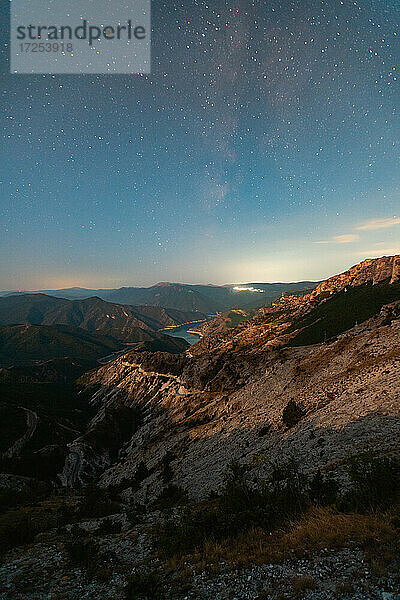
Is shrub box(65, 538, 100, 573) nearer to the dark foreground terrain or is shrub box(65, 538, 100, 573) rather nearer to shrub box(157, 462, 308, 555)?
the dark foreground terrain

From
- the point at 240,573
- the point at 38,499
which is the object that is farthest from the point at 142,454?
the point at 240,573

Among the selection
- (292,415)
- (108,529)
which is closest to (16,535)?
(108,529)

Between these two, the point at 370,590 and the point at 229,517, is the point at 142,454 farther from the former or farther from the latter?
the point at 370,590

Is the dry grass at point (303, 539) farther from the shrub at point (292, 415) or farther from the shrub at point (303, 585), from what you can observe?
the shrub at point (292, 415)

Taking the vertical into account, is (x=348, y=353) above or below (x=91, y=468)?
above

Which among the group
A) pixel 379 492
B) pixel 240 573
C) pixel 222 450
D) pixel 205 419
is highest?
pixel 379 492

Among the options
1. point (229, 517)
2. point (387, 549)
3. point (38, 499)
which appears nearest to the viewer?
point (387, 549)
